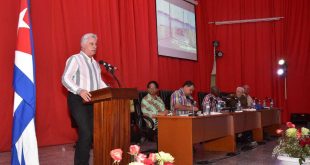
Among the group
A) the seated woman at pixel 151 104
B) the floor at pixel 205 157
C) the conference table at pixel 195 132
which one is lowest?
the floor at pixel 205 157

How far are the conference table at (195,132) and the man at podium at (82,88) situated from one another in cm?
120

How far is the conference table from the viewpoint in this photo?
387 cm

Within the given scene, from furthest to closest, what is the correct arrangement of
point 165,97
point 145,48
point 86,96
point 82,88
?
point 145,48 < point 165,97 < point 82,88 < point 86,96

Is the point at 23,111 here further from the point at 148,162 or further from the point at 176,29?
the point at 176,29

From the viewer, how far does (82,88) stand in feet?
9.18

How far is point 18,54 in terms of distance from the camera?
2668mm

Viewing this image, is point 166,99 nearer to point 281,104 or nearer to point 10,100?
point 10,100

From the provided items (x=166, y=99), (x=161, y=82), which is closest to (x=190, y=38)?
(x=161, y=82)

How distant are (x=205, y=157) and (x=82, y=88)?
2317mm

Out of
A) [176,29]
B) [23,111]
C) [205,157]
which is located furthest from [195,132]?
[176,29]

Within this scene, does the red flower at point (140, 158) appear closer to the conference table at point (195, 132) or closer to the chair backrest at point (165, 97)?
the conference table at point (195, 132)

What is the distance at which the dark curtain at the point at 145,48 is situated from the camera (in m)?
5.02

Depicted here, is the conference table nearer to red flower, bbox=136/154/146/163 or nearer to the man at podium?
the man at podium

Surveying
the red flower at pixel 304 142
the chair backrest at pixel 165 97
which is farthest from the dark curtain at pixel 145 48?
the red flower at pixel 304 142
